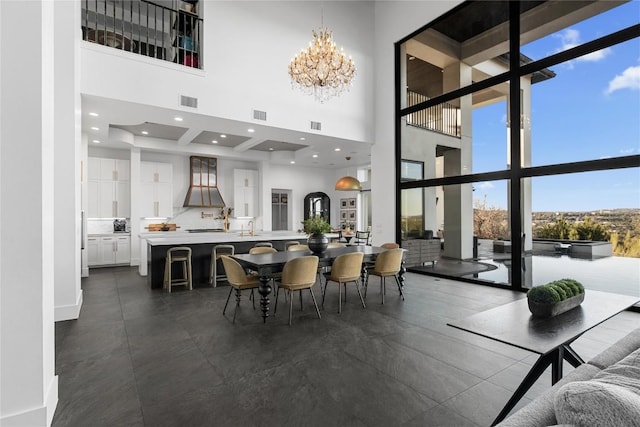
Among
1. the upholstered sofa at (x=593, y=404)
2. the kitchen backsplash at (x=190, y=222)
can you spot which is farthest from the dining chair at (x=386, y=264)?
the kitchen backsplash at (x=190, y=222)

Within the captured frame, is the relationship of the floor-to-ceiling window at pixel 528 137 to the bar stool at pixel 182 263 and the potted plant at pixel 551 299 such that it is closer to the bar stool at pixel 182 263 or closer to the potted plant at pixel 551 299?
the potted plant at pixel 551 299

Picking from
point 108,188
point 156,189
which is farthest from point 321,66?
point 108,188

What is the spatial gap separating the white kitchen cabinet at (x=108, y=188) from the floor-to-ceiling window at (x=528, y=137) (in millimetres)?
7061

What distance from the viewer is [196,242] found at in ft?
20.1

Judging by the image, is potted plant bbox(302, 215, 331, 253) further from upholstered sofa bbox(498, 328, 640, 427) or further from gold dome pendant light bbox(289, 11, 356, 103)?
upholstered sofa bbox(498, 328, 640, 427)

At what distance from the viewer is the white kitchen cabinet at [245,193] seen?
33.7ft

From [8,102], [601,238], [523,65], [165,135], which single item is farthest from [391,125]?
[8,102]

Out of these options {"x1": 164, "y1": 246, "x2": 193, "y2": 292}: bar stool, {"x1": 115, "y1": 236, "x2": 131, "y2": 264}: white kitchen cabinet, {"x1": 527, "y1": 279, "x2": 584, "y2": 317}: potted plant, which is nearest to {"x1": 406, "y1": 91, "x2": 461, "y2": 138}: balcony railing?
{"x1": 527, "y1": 279, "x2": 584, "y2": 317}: potted plant

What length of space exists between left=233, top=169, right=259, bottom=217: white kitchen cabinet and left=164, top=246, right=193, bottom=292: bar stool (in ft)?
13.9

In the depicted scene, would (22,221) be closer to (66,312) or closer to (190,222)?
(66,312)

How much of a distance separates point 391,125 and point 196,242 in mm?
5004

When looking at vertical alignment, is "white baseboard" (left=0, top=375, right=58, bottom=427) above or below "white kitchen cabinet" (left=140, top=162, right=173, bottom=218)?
below

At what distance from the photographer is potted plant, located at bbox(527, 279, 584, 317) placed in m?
1.95

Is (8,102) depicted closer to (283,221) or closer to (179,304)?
(179,304)
